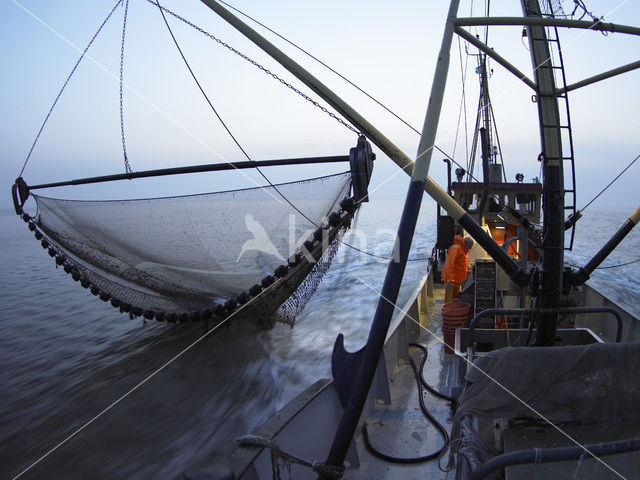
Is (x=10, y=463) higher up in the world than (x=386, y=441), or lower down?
lower down

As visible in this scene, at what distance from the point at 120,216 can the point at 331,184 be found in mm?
4322

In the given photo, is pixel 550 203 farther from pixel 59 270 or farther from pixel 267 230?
pixel 59 270

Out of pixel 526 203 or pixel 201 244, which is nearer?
pixel 201 244

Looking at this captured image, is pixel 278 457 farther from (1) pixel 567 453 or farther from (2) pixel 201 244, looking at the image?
(2) pixel 201 244

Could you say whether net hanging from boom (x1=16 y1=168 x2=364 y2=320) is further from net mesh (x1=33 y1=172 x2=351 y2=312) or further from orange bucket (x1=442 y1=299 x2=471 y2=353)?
orange bucket (x1=442 y1=299 x2=471 y2=353)

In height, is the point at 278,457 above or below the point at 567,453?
below

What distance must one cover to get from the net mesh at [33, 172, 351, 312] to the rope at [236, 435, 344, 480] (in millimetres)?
3542

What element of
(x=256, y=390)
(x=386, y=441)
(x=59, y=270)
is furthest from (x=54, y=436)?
(x=59, y=270)

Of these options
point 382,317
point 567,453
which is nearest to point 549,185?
point 382,317

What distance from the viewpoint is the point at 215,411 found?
760cm

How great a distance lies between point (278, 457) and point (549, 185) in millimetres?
3967

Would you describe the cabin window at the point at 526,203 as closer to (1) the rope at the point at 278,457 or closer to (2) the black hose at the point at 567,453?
(1) the rope at the point at 278,457

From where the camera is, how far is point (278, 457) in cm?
292

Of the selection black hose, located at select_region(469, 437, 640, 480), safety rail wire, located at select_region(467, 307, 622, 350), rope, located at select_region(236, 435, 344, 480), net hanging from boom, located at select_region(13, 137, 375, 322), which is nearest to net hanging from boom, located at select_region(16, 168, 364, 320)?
net hanging from boom, located at select_region(13, 137, 375, 322)
